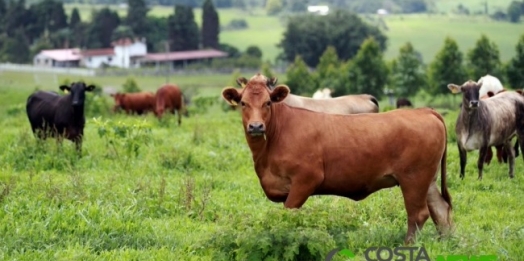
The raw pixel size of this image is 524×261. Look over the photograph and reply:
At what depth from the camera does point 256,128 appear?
8266 millimetres

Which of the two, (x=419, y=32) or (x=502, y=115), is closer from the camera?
(x=502, y=115)

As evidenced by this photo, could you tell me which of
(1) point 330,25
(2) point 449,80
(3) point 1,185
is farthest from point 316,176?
(1) point 330,25

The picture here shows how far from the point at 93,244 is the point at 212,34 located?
8823 cm

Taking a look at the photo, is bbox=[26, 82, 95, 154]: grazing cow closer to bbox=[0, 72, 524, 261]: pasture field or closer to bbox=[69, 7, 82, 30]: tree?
bbox=[0, 72, 524, 261]: pasture field

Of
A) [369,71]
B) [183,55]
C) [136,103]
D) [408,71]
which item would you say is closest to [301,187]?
[136,103]

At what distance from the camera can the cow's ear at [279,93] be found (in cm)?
869

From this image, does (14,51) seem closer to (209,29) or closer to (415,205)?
(209,29)

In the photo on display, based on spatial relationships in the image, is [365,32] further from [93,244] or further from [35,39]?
[93,244]

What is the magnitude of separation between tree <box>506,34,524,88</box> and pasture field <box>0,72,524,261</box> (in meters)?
30.3

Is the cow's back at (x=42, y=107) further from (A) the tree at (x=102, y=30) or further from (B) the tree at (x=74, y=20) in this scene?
(B) the tree at (x=74, y=20)

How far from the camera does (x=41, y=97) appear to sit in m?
17.0

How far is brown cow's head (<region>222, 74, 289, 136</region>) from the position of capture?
8313mm

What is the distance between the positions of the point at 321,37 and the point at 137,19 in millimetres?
23557

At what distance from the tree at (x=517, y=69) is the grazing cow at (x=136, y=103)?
887 inches
